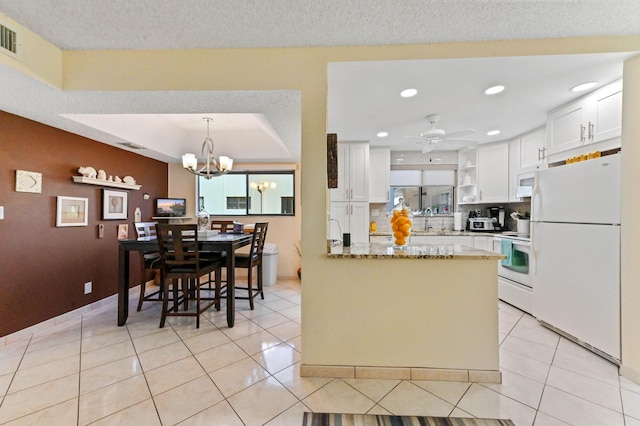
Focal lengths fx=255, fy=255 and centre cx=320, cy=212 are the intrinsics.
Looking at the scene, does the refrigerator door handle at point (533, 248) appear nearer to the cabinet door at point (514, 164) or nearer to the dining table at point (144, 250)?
the cabinet door at point (514, 164)

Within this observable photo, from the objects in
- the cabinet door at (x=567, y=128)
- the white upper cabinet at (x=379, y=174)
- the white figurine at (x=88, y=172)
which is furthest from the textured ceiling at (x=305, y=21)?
the white upper cabinet at (x=379, y=174)

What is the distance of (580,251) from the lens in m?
2.21

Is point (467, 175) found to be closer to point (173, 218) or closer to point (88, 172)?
point (173, 218)

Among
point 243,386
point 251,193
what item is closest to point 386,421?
point 243,386

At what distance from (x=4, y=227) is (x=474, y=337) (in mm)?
4024

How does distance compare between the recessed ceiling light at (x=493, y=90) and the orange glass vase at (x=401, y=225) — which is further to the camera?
the recessed ceiling light at (x=493, y=90)

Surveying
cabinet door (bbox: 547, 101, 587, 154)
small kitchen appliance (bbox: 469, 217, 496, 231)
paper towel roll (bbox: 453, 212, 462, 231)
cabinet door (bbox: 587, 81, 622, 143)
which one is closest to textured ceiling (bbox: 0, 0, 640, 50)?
cabinet door (bbox: 587, 81, 622, 143)

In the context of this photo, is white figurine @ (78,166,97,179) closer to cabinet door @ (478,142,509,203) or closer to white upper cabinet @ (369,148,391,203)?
white upper cabinet @ (369,148,391,203)

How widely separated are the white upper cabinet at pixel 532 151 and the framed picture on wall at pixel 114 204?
5.48 meters

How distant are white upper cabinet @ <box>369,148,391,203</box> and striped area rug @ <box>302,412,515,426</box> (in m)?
3.08

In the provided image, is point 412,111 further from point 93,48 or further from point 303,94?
point 93,48

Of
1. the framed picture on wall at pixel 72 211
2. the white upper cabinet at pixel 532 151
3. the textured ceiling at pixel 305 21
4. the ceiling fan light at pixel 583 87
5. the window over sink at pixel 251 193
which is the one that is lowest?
the framed picture on wall at pixel 72 211

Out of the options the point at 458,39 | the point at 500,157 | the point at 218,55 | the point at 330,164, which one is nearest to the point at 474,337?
the point at 330,164

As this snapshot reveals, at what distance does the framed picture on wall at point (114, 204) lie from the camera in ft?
10.6
